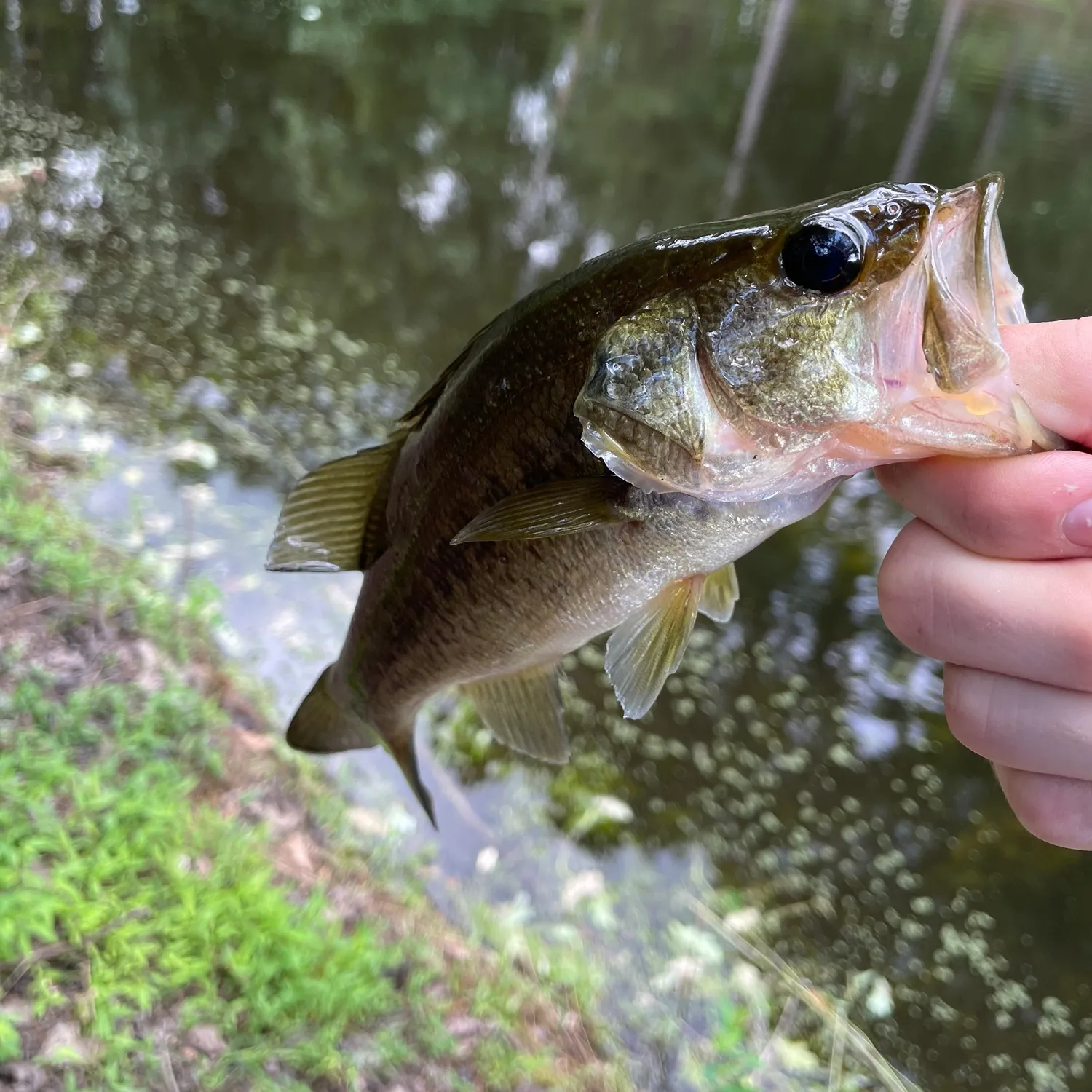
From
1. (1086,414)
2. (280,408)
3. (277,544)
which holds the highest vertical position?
(1086,414)

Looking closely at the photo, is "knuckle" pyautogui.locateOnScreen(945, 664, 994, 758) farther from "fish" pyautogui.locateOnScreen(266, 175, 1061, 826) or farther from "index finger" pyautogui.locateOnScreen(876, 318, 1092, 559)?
"fish" pyautogui.locateOnScreen(266, 175, 1061, 826)

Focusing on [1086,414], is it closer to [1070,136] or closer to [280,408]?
[280,408]

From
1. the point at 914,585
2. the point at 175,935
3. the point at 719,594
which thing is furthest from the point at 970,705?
the point at 175,935

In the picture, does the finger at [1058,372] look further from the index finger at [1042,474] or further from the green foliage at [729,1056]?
the green foliage at [729,1056]

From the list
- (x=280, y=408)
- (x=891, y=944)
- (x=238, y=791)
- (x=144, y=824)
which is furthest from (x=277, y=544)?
(x=280, y=408)

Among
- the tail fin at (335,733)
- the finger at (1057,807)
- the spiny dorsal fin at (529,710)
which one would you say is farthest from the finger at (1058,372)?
the tail fin at (335,733)
